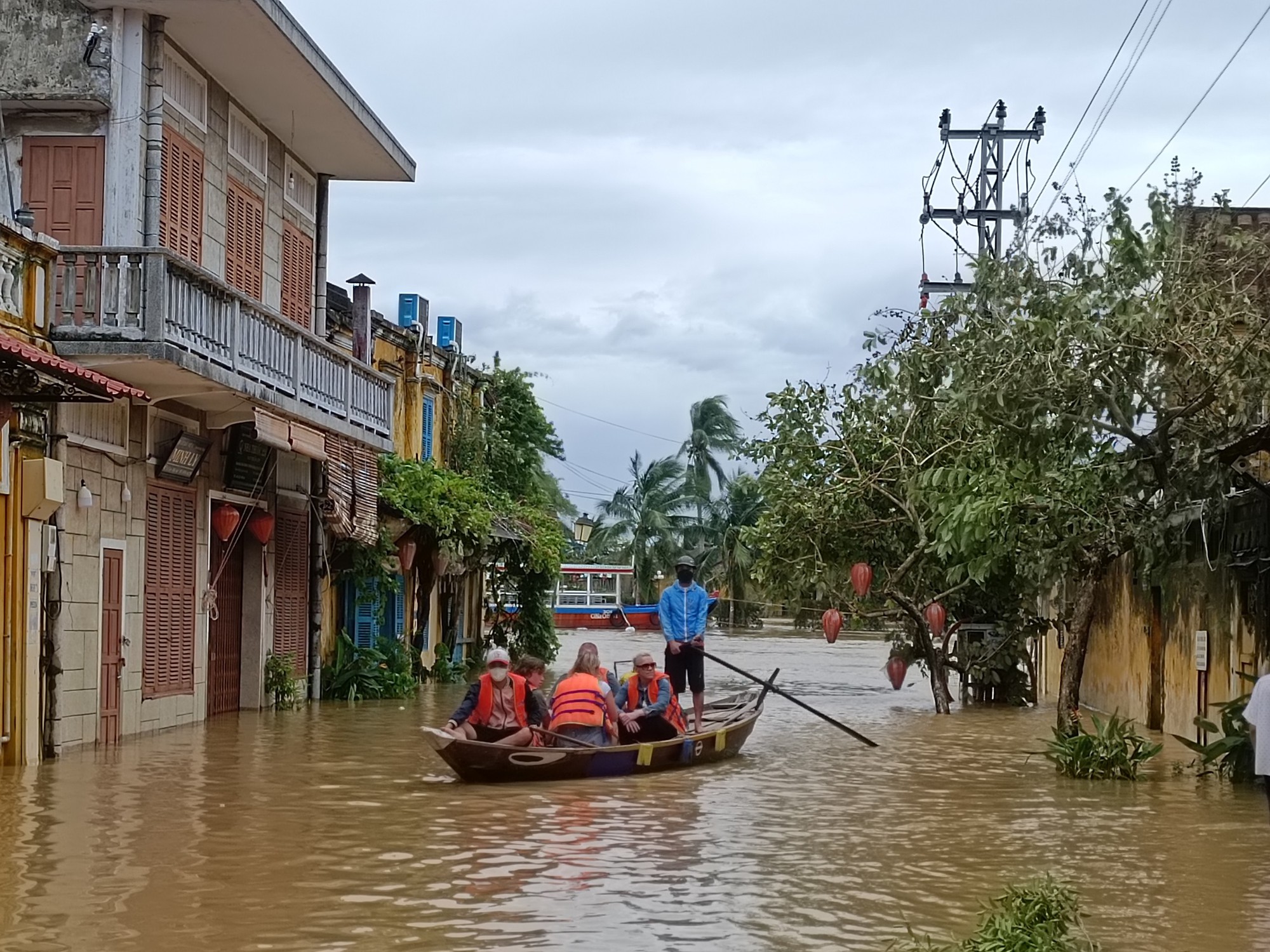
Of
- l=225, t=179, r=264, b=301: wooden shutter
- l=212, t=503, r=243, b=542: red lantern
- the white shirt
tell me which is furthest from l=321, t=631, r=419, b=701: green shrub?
the white shirt

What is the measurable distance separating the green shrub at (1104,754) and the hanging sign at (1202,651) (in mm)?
2475

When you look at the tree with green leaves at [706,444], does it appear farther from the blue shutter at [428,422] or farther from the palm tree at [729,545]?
the blue shutter at [428,422]

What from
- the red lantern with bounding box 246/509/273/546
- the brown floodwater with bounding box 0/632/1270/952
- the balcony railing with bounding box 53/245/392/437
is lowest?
the brown floodwater with bounding box 0/632/1270/952

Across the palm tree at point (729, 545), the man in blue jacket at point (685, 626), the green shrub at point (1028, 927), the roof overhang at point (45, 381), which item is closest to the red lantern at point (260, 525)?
the man in blue jacket at point (685, 626)

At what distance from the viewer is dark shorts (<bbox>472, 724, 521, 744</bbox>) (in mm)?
15906

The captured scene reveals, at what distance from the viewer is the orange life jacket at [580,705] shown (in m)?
16.5

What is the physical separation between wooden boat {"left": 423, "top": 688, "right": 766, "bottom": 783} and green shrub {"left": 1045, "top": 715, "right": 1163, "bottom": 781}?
351 cm

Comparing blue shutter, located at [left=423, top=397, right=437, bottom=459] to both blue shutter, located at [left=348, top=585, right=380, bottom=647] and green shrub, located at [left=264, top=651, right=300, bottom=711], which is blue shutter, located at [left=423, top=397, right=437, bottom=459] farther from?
green shrub, located at [left=264, top=651, right=300, bottom=711]

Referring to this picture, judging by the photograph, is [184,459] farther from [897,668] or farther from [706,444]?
[706,444]

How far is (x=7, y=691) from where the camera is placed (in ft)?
52.1

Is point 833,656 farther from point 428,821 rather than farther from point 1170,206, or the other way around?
point 428,821

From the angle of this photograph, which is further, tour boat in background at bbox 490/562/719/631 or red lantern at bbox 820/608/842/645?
tour boat in background at bbox 490/562/719/631

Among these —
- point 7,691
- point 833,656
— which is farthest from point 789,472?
point 833,656

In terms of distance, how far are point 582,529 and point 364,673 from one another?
5764cm
